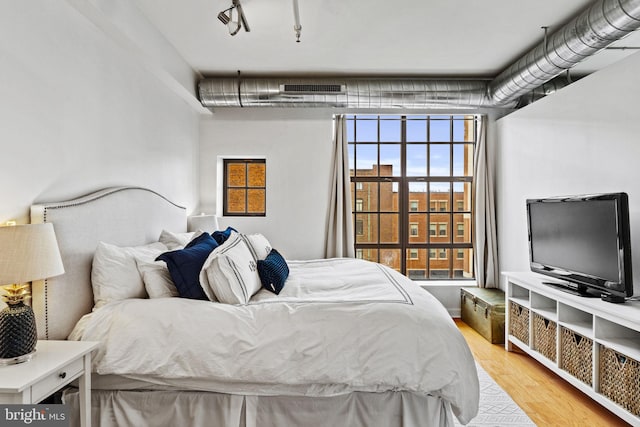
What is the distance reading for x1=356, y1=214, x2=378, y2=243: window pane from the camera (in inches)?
186

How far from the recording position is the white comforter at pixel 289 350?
5.91ft

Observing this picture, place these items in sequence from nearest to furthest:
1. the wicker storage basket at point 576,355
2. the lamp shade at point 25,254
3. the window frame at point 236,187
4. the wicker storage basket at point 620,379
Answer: the lamp shade at point 25,254, the wicker storage basket at point 620,379, the wicker storage basket at point 576,355, the window frame at point 236,187

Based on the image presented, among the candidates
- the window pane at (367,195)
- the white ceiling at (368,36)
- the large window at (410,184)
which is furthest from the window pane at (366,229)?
the white ceiling at (368,36)

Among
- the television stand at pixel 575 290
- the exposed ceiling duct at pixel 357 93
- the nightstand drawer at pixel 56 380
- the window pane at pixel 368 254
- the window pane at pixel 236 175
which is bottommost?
the nightstand drawer at pixel 56 380

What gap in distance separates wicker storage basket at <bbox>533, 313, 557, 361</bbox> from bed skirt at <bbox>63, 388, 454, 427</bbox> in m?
1.46

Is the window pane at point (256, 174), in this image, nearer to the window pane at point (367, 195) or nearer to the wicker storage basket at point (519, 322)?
the window pane at point (367, 195)

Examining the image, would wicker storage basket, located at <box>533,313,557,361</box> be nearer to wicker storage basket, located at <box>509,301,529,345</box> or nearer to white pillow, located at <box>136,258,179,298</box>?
wicker storage basket, located at <box>509,301,529,345</box>

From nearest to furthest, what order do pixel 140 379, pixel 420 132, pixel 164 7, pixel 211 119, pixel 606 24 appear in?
pixel 140 379
pixel 606 24
pixel 164 7
pixel 211 119
pixel 420 132

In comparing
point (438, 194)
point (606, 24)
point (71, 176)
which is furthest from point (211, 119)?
point (606, 24)

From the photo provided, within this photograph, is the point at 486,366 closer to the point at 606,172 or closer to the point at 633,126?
the point at 606,172

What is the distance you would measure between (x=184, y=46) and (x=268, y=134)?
1379mm

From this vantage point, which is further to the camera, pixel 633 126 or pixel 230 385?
pixel 633 126

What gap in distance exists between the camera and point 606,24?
8.01 ft

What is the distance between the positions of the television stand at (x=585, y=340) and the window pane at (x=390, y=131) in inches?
86.2
